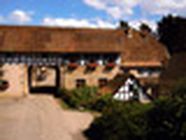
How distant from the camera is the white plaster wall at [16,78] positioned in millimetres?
49188

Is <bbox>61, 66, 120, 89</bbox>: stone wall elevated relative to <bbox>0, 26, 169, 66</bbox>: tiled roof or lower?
lower

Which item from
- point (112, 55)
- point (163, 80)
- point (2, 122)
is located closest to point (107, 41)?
point (112, 55)

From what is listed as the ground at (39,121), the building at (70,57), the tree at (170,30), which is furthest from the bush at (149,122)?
the tree at (170,30)

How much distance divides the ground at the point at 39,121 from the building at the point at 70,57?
603 centimetres

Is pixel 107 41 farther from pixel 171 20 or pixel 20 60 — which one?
pixel 171 20

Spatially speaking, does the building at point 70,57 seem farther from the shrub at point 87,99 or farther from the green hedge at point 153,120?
the green hedge at point 153,120

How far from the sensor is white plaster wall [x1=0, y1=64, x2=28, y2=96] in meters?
49.2

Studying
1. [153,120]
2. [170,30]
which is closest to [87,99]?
[153,120]

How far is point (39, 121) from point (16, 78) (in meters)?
17.7

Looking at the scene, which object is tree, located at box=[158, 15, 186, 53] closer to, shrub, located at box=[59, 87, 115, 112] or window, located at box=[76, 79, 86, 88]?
window, located at box=[76, 79, 86, 88]

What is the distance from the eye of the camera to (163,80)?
39.6 meters

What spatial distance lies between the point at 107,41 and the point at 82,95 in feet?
39.0

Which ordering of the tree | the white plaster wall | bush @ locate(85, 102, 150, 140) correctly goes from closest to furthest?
bush @ locate(85, 102, 150, 140)
the white plaster wall
the tree

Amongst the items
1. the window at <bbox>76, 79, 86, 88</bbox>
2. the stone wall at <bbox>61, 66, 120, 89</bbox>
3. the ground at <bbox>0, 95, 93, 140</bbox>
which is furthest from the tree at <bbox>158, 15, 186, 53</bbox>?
the ground at <bbox>0, 95, 93, 140</bbox>
